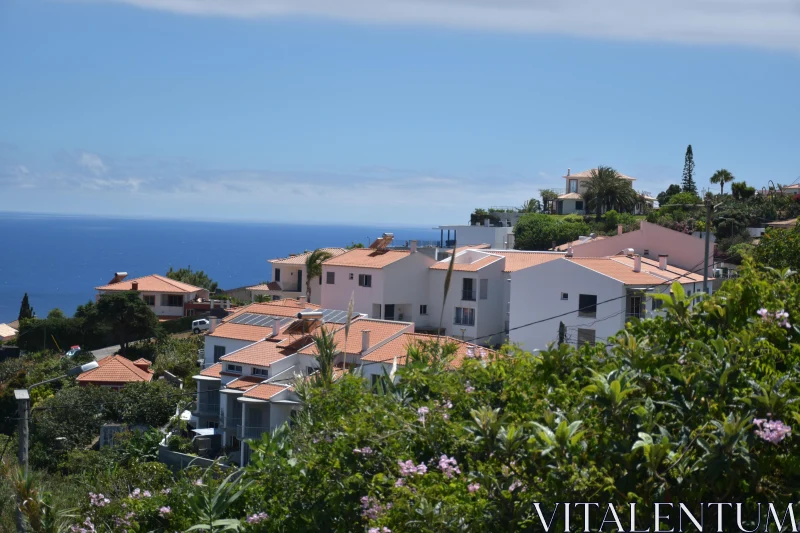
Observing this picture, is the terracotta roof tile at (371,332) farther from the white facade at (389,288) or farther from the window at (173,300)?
the window at (173,300)

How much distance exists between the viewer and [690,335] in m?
6.82

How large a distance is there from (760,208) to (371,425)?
5980cm

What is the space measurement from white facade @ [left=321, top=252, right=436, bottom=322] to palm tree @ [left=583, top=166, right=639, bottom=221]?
98.1 ft

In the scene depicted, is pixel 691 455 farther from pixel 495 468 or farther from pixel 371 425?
pixel 371 425

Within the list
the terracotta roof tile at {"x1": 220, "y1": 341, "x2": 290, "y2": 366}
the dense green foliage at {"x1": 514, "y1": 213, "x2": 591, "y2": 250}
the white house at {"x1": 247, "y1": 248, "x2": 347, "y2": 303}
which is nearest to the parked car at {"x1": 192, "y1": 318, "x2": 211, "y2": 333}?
the white house at {"x1": 247, "y1": 248, "x2": 347, "y2": 303}

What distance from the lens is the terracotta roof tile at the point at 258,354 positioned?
1409 inches

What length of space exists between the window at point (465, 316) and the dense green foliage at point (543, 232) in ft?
67.6

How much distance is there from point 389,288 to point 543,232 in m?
22.6

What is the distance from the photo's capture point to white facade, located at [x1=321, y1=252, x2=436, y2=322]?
4444 centimetres

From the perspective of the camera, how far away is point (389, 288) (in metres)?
44.5

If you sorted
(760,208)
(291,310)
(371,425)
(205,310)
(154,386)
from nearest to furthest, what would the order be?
1. (371,425)
2. (154,386)
3. (291,310)
4. (760,208)
5. (205,310)

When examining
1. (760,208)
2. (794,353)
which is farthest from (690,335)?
(760,208)

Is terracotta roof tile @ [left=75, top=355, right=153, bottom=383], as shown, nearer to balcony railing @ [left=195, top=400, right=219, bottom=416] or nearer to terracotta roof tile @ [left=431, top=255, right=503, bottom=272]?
balcony railing @ [left=195, top=400, right=219, bottom=416]

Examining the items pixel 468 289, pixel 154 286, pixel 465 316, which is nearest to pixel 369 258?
pixel 468 289
